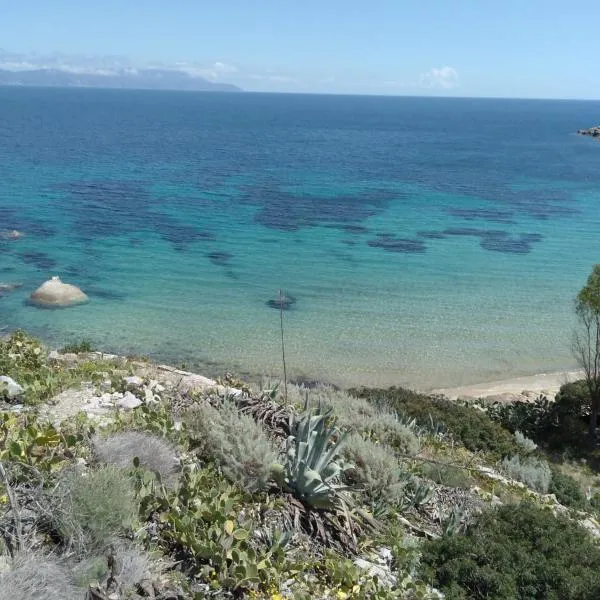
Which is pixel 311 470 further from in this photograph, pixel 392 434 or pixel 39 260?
pixel 39 260

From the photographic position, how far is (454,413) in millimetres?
15328

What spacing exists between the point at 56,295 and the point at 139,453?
22111 millimetres

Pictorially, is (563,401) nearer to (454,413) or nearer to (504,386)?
(504,386)

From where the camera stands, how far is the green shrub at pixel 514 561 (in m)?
6.58

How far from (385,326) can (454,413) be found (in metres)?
11.4

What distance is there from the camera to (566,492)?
11.6 metres

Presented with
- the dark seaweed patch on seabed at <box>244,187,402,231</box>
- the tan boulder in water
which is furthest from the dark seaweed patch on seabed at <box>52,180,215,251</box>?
the tan boulder in water

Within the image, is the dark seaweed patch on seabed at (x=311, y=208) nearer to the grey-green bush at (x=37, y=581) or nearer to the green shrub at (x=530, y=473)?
the green shrub at (x=530, y=473)

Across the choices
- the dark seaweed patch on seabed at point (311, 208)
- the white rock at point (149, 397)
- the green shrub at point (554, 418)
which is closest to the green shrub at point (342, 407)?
the white rock at point (149, 397)

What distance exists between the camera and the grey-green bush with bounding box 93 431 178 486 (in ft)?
21.4

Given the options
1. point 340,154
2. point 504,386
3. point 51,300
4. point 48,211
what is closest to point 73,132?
point 340,154

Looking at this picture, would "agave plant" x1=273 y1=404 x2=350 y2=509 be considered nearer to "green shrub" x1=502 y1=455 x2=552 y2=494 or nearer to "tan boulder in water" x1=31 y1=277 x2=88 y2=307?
"green shrub" x1=502 y1=455 x2=552 y2=494

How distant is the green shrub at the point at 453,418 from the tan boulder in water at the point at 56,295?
50.6 ft

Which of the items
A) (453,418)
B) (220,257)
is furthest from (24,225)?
(453,418)
